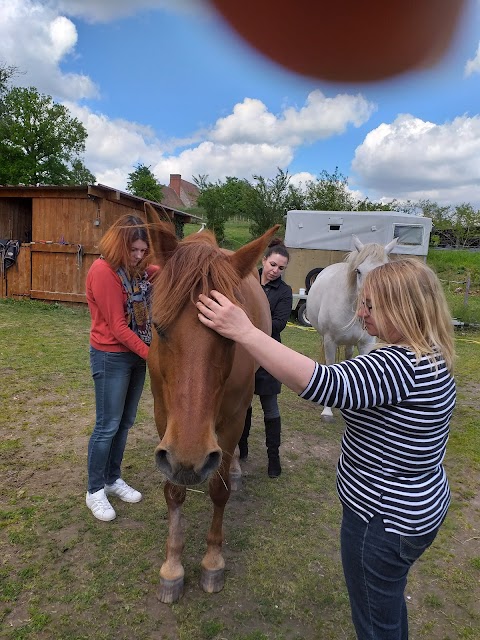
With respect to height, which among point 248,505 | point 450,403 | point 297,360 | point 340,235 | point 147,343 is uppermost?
point 340,235

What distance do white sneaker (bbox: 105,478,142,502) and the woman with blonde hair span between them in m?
0.13

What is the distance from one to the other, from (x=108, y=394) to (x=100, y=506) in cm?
86

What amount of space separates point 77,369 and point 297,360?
221 inches

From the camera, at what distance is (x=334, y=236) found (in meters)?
12.4

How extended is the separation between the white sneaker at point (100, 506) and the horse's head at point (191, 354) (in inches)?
66.4

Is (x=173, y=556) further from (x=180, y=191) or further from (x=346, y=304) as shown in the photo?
(x=180, y=191)

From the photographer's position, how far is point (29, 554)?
255 centimetres

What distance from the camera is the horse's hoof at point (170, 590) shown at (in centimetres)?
230

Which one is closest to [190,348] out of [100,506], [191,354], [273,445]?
[191,354]

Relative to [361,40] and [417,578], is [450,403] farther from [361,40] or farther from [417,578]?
[417,578]

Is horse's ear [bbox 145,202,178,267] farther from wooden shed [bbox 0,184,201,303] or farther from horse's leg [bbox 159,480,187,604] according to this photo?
wooden shed [bbox 0,184,201,303]

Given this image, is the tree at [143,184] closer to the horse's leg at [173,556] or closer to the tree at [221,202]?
the tree at [221,202]

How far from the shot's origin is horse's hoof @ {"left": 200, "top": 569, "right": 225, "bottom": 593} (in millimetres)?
2404

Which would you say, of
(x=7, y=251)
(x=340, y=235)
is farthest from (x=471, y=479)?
(x=7, y=251)
